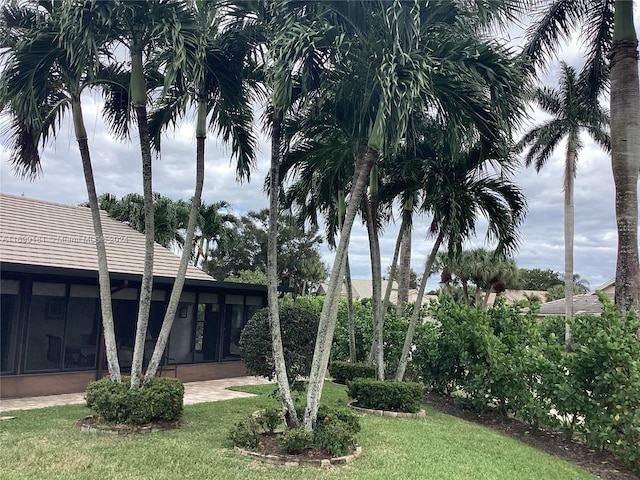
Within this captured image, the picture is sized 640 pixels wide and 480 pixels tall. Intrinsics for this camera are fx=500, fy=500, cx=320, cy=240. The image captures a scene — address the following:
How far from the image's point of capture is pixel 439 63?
594 centimetres

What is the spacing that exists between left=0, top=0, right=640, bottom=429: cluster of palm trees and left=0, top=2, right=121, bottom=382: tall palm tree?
0.8 inches

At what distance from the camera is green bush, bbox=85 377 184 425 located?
21.4ft

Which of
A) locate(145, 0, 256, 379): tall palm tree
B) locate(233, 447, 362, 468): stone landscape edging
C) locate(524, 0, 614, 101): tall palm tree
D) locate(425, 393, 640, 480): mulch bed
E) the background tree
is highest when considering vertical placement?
locate(524, 0, 614, 101): tall palm tree

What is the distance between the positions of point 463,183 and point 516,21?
3074 mm

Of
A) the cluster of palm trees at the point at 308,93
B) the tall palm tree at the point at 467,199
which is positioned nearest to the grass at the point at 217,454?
the cluster of palm trees at the point at 308,93

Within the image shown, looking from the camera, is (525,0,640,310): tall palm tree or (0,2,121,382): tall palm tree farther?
(525,0,640,310): tall palm tree

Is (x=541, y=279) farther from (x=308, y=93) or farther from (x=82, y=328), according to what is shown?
(x=308, y=93)

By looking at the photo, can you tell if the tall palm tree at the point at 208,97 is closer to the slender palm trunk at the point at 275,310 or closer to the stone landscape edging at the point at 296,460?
the slender palm trunk at the point at 275,310

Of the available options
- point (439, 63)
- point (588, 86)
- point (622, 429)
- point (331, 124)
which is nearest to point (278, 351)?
point (331, 124)

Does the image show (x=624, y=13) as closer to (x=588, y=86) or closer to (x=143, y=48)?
(x=588, y=86)

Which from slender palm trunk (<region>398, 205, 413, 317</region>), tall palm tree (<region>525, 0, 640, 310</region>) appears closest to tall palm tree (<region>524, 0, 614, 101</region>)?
tall palm tree (<region>525, 0, 640, 310</region>)

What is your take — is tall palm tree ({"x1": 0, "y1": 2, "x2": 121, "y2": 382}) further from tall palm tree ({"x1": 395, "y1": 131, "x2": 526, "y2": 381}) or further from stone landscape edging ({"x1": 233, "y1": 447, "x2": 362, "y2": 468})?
tall palm tree ({"x1": 395, "y1": 131, "x2": 526, "y2": 381})

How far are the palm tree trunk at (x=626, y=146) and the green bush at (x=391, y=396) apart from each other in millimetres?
3615

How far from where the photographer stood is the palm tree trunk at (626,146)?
7953mm
